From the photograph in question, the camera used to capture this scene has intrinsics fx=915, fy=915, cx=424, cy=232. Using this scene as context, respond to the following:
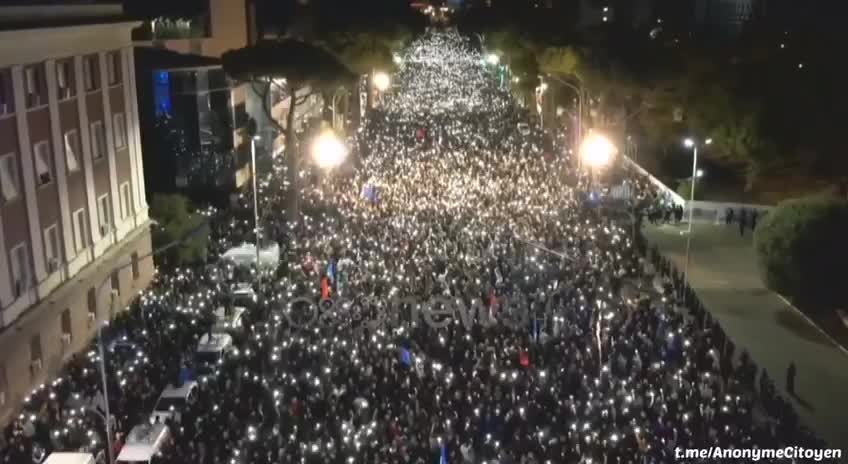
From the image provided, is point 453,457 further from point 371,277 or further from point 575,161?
point 575,161

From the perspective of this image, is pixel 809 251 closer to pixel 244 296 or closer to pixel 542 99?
pixel 244 296

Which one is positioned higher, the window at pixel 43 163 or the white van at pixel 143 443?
the window at pixel 43 163

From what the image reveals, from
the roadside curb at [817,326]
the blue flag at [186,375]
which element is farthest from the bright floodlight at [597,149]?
the blue flag at [186,375]

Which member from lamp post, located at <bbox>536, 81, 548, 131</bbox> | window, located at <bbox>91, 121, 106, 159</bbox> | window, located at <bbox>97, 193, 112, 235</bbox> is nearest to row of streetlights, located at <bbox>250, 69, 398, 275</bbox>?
window, located at <bbox>97, 193, 112, 235</bbox>

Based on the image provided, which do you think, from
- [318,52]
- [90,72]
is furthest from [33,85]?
[318,52]

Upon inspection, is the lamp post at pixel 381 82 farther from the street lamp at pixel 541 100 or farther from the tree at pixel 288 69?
the tree at pixel 288 69
